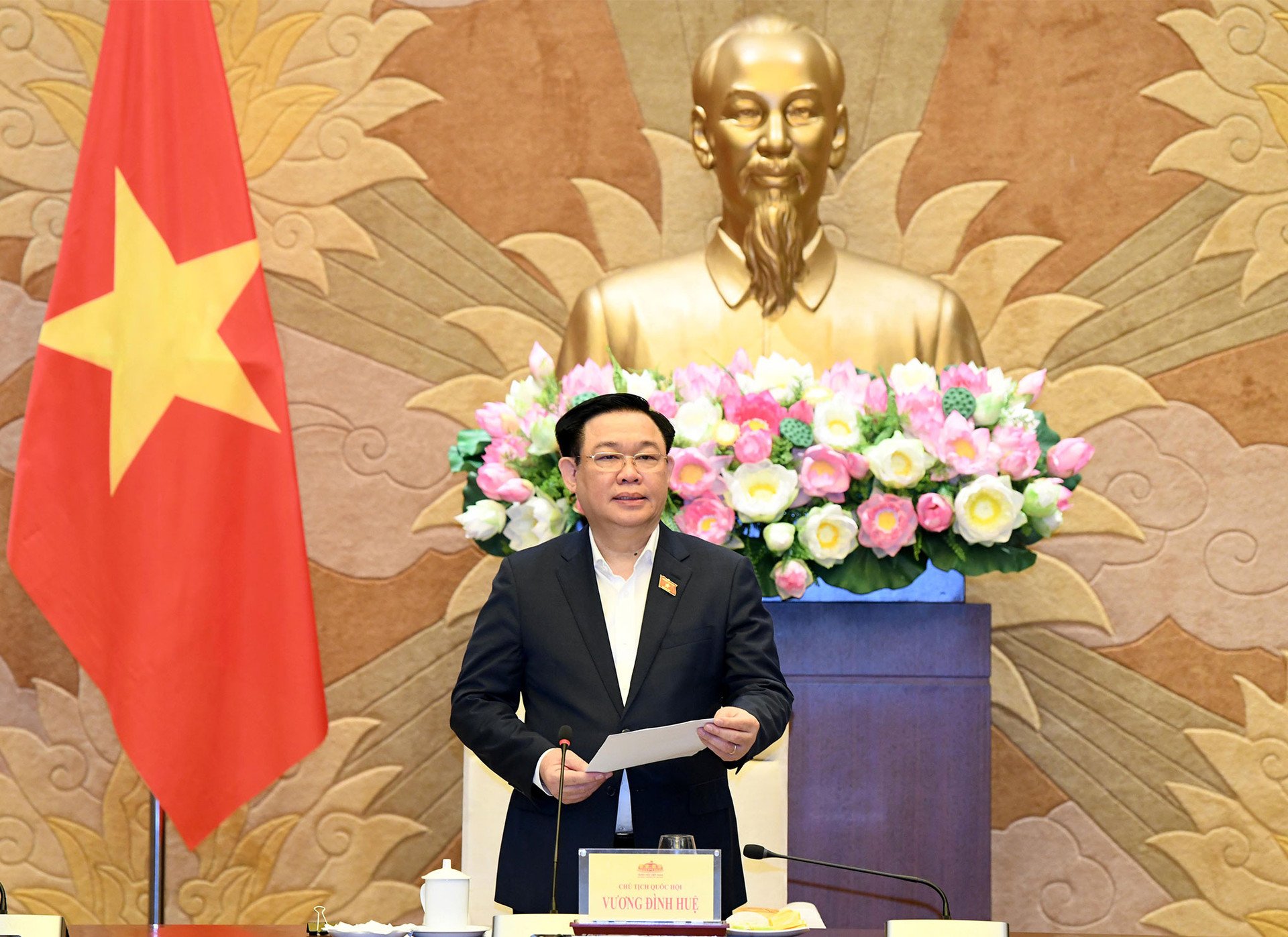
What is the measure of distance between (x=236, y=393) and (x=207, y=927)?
157 centimetres

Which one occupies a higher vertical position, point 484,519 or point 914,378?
point 914,378

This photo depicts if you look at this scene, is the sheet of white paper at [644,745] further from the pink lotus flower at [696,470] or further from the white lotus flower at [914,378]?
the white lotus flower at [914,378]

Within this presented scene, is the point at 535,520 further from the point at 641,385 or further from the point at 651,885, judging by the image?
the point at 651,885

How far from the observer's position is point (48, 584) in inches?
125

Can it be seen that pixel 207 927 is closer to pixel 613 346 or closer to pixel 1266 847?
pixel 613 346

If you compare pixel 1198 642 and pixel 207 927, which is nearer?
pixel 207 927

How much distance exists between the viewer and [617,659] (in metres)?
2.28

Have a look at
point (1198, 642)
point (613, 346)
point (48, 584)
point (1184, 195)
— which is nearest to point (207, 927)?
point (48, 584)

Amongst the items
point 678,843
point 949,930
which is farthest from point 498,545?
point 949,930

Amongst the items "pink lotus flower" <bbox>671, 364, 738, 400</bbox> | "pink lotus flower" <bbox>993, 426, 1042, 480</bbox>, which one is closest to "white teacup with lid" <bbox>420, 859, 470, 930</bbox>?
"pink lotus flower" <bbox>671, 364, 738, 400</bbox>

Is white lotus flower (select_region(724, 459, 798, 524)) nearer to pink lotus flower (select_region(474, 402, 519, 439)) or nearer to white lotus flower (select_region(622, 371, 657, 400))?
white lotus flower (select_region(622, 371, 657, 400))

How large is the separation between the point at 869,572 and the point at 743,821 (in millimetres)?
492

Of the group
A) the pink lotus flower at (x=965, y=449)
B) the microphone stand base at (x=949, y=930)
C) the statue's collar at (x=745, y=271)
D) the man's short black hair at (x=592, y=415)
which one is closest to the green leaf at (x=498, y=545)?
the man's short black hair at (x=592, y=415)

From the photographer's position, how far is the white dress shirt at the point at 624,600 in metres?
2.29
